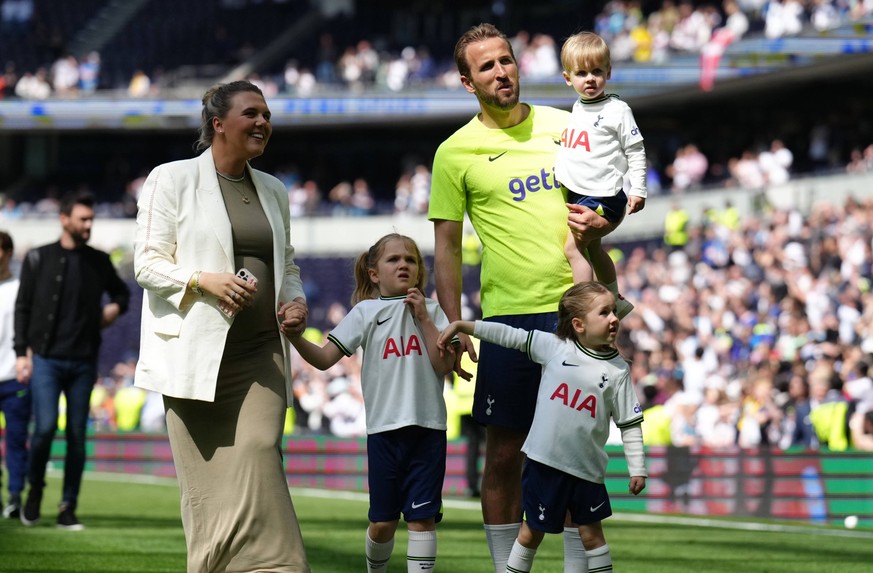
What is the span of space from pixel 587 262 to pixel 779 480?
722cm

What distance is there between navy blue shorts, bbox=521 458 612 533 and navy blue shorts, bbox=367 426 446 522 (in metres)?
0.42

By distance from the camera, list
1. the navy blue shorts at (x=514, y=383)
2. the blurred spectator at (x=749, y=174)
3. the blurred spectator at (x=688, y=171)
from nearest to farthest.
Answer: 1. the navy blue shorts at (x=514, y=383)
2. the blurred spectator at (x=749, y=174)
3. the blurred spectator at (x=688, y=171)

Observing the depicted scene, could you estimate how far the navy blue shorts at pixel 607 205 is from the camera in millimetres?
5520

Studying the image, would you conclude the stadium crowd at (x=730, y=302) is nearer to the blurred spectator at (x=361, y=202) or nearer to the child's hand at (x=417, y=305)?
the blurred spectator at (x=361, y=202)

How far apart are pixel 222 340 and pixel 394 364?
0.94 m

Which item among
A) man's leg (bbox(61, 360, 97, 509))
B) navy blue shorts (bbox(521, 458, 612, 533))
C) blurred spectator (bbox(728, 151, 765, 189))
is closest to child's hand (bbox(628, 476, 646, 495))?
navy blue shorts (bbox(521, 458, 612, 533))

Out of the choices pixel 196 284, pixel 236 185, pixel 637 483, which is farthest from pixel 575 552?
pixel 236 185

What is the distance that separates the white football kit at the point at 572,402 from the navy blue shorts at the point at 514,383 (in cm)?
18

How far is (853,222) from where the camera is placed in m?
17.0

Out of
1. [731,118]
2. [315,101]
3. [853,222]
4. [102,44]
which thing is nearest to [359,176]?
[315,101]

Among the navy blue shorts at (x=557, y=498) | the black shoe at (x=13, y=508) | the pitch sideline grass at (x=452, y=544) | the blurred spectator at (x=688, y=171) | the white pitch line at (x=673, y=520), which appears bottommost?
the white pitch line at (x=673, y=520)

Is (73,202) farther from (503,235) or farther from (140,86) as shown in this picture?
(140,86)

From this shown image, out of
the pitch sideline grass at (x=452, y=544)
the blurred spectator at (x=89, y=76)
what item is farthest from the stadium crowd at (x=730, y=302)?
the blurred spectator at (x=89, y=76)

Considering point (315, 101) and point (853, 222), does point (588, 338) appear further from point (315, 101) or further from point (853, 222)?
point (315, 101)
